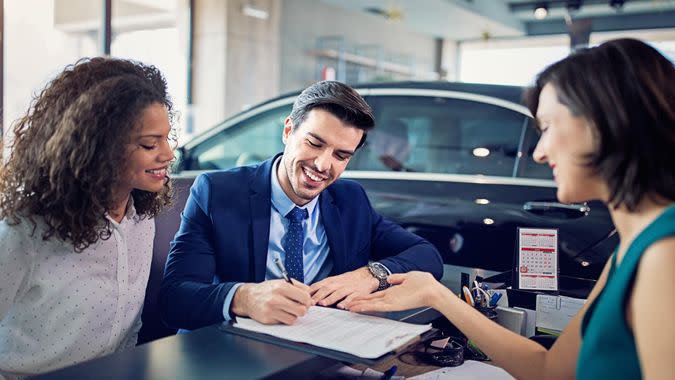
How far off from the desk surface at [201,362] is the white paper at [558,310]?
75cm

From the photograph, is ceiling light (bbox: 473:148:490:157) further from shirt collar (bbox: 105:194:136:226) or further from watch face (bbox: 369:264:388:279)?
shirt collar (bbox: 105:194:136:226)

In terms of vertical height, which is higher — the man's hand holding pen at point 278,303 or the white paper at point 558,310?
the man's hand holding pen at point 278,303

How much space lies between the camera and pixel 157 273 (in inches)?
75.2

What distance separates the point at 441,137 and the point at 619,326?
2.07m

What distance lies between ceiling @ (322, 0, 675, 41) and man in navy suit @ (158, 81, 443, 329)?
293 inches

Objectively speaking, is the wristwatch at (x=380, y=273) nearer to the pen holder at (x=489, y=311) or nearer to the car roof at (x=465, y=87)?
the pen holder at (x=489, y=311)

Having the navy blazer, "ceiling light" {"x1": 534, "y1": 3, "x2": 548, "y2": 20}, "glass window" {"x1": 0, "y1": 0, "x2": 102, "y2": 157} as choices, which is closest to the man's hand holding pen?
the navy blazer

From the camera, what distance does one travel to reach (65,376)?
3.13 feet

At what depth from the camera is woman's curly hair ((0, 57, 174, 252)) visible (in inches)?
49.6

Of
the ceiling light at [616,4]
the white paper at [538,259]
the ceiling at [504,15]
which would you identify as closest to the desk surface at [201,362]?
the white paper at [538,259]

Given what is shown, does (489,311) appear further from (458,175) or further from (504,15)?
(504,15)

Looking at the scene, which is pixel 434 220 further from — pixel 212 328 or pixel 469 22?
pixel 469 22

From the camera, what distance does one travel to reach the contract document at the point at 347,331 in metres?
A: 1.10

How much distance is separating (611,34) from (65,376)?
37.0 feet
